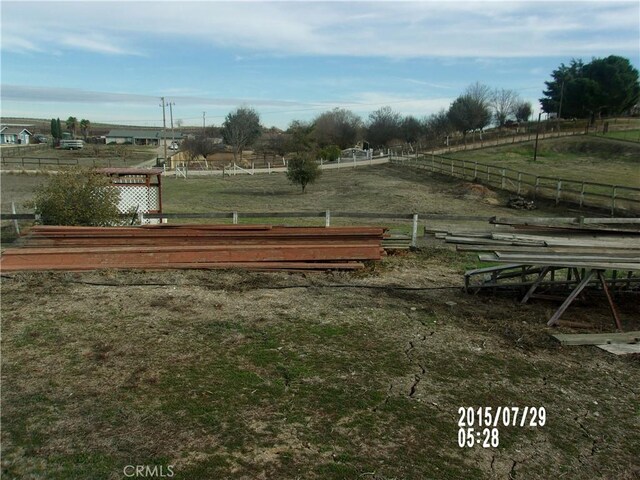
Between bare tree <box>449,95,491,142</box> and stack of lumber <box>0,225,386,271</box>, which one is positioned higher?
bare tree <box>449,95,491,142</box>

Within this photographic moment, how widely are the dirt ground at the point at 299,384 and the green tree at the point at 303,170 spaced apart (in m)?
25.3

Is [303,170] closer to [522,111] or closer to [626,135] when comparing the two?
[626,135]

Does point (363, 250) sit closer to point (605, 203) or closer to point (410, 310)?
point (410, 310)

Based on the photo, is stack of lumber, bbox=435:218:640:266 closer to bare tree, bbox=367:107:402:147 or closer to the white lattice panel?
the white lattice panel

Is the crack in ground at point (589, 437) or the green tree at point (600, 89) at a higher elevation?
the green tree at point (600, 89)

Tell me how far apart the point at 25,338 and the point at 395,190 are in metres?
24.9

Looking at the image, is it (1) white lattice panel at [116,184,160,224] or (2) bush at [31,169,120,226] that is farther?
(1) white lattice panel at [116,184,160,224]

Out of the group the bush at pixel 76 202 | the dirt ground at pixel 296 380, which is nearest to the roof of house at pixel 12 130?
the bush at pixel 76 202

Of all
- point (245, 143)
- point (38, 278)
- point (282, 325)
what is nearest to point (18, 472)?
point (282, 325)

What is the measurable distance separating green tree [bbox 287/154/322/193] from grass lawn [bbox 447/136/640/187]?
15.1 meters

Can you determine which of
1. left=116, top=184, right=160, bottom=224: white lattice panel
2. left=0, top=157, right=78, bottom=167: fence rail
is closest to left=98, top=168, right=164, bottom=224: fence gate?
left=116, top=184, right=160, bottom=224: white lattice panel

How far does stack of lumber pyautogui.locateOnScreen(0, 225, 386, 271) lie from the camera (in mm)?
9125

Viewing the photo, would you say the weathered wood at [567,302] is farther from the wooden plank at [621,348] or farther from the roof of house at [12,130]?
the roof of house at [12,130]

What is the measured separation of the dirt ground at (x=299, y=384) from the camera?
12.1 feet
